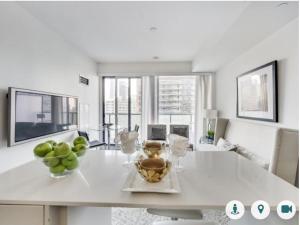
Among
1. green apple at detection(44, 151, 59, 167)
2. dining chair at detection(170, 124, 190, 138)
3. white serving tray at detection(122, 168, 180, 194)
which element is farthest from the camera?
dining chair at detection(170, 124, 190, 138)

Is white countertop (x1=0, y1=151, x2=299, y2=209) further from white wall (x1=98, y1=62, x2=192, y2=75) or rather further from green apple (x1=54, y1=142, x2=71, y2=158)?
white wall (x1=98, y1=62, x2=192, y2=75)

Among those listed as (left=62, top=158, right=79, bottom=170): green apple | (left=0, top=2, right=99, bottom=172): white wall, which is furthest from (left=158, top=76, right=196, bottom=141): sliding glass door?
(left=62, top=158, right=79, bottom=170): green apple

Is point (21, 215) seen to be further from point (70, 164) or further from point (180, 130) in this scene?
point (180, 130)

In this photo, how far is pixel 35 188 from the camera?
38.0 inches

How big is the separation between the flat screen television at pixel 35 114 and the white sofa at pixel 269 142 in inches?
102

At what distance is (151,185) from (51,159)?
500 millimetres

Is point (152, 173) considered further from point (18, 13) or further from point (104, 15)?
point (18, 13)

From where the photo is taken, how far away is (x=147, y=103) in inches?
226

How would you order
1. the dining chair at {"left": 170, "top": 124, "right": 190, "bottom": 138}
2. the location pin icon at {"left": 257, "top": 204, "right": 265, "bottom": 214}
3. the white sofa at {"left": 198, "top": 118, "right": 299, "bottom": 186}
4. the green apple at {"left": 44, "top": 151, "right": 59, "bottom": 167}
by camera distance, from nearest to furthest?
the location pin icon at {"left": 257, "top": 204, "right": 265, "bottom": 214} < the green apple at {"left": 44, "top": 151, "right": 59, "bottom": 167} < the white sofa at {"left": 198, "top": 118, "right": 299, "bottom": 186} < the dining chair at {"left": 170, "top": 124, "right": 190, "bottom": 138}

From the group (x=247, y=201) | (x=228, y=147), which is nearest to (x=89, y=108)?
(x=228, y=147)

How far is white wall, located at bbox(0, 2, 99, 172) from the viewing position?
2.31 meters

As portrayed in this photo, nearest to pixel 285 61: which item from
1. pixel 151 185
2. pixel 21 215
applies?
pixel 151 185

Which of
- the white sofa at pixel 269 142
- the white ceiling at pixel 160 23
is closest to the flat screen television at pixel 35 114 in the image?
the white ceiling at pixel 160 23

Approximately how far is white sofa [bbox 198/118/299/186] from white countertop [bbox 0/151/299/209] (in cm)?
80
